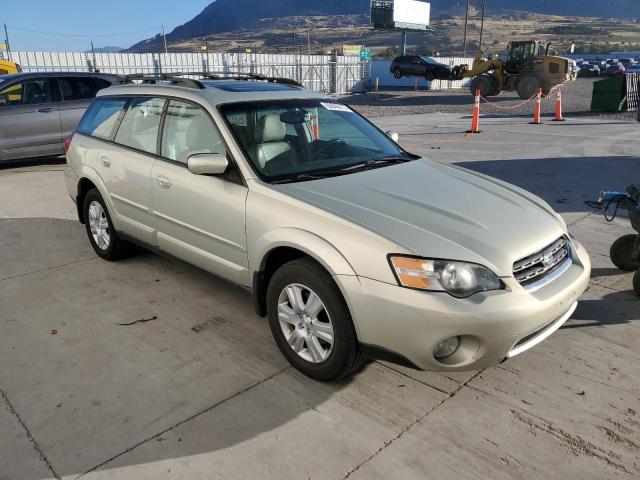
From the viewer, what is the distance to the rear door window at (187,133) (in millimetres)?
3687

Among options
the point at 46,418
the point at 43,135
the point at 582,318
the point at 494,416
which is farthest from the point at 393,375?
the point at 43,135

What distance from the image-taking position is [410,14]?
6481cm

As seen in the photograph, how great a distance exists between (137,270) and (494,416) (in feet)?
10.9

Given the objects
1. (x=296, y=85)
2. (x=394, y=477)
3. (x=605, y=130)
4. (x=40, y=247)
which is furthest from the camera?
(x=605, y=130)

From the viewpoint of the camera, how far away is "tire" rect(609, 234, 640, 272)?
4.58 m

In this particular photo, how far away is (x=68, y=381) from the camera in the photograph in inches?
125

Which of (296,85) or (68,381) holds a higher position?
(296,85)

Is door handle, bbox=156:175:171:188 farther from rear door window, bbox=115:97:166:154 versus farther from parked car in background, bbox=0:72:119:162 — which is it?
parked car in background, bbox=0:72:119:162

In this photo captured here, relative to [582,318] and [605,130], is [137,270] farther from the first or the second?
[605,130]

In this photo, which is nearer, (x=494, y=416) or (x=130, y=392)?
(x=494, y=416)

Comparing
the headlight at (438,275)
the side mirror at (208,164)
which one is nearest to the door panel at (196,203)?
the side mirror at (208,164)

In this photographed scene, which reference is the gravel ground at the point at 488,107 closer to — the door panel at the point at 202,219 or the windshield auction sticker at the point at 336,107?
the windshield auction sticker at the point at 336,107

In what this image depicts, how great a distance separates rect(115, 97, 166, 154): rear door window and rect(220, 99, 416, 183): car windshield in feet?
2.54

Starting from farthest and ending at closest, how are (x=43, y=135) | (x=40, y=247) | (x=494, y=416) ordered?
(x=43, y=135), (x=40, y=247), (x=494, y=416)
